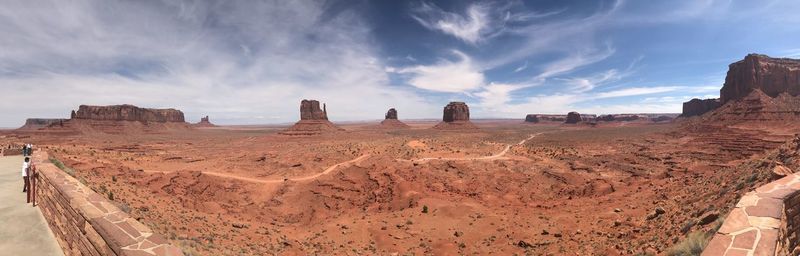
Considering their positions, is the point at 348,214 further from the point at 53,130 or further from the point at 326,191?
the point at 53,130

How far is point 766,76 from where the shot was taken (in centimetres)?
6125

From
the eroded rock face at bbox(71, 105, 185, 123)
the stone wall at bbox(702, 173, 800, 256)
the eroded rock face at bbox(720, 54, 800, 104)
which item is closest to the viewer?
the stone wall at bbox(702, 173, 800, 256)

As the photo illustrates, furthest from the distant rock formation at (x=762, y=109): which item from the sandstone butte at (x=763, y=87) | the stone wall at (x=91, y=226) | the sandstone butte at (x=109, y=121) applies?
the sandstone butte at (x=109, y=121)

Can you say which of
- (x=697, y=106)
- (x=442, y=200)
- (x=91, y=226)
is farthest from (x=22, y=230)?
(x=697, y=106)

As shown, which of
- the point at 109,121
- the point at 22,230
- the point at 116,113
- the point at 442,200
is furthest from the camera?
A: the point at 116,113

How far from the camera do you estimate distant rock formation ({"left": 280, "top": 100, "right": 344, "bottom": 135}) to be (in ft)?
275

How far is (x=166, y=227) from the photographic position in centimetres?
1163

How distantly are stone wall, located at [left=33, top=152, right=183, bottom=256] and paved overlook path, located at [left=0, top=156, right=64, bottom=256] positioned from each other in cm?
19

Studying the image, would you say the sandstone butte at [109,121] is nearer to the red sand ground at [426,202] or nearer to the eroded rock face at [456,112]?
the red sand ground at [426,202]

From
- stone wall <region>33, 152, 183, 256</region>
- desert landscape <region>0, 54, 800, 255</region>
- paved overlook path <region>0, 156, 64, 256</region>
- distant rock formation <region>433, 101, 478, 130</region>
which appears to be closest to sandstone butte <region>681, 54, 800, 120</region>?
desert landscape <region>0, 54, 800, 255</region>

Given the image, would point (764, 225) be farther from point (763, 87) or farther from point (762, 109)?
point (763, 87)

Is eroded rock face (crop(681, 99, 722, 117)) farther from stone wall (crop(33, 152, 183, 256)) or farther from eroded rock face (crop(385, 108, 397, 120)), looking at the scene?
stone wall (crop(33, 152, 183, 256))

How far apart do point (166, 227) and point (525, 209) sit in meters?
18.9

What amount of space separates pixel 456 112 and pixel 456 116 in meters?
1.51
